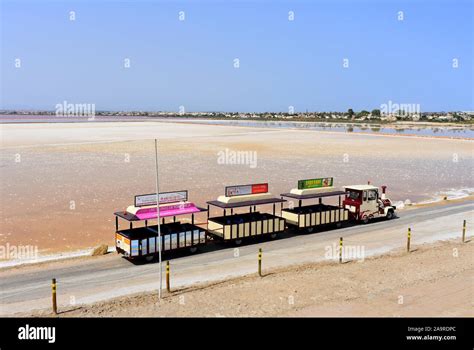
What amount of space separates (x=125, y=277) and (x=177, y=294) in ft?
10.2

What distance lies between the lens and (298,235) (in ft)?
86.0

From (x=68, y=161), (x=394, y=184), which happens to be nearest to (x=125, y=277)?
(x=394, y=184)

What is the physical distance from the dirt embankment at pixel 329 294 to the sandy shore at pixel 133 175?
9680 millimetres

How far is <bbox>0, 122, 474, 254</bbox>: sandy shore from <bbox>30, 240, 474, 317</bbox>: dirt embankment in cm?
968

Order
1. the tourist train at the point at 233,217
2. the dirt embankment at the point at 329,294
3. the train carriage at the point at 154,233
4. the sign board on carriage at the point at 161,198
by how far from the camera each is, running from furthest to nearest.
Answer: the sign board on carriage at the point at 161,198 → the tourist train at the point at 233,217 → the train carriage at the point at 154,233 → the dirt embankment at the point at 329,294

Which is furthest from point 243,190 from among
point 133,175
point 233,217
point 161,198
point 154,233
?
point 133,175

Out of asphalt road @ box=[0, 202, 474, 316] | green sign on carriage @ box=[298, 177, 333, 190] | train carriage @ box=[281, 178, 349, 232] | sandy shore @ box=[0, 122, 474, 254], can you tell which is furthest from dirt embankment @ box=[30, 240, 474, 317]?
sandy shore @ box=[0, 122, 474, 254]

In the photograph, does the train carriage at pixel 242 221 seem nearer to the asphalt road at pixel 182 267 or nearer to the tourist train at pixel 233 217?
the tourist train at pixel 233 217

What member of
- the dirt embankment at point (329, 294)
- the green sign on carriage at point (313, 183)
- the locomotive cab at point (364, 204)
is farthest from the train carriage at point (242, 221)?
the locomotive cab at point (364, 204)

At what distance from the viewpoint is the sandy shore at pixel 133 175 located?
2788 centimetres

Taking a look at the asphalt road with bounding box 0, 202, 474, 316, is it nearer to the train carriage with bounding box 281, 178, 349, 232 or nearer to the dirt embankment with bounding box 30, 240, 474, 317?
the train carriage with bounding box 281, 178, 349, 232

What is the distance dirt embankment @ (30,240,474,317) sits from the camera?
15.0 metres

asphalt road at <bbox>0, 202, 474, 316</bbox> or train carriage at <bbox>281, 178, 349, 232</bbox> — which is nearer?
asphalt road at <bbox>0, 202, 474, 316</bbox>
